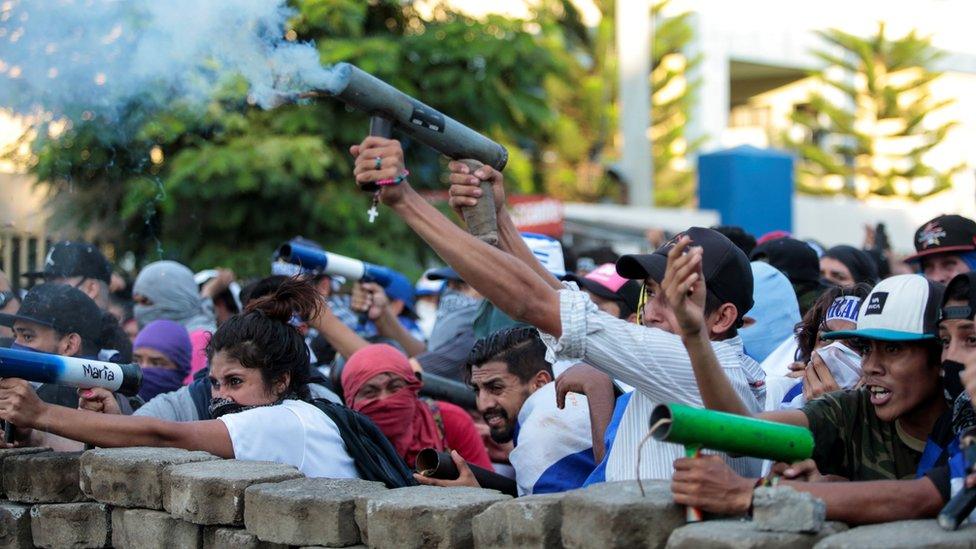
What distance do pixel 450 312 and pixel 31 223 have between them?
3367 millimetres

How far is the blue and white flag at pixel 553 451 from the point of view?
4.32m

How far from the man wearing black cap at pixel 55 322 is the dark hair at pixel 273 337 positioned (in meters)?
0.86

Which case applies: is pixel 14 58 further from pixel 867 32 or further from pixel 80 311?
pixel 867 32

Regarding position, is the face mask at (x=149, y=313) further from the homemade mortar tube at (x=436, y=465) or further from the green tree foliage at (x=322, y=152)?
the green tree foliage at (x=322, y=152)

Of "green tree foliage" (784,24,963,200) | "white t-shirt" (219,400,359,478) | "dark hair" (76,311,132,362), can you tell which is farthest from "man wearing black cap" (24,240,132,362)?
"green tree foliage" (784,24,963,200)

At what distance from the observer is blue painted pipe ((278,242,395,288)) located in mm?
6277

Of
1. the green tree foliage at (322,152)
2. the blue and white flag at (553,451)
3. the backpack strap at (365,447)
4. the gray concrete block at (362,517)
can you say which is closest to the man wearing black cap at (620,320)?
the gray concrete block at (362,517)

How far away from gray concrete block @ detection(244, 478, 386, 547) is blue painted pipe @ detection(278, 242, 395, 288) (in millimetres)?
2580

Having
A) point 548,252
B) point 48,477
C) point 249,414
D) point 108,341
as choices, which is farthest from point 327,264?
point 249,414

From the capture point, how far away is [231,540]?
3.82 m

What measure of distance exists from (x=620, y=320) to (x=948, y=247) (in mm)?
3183

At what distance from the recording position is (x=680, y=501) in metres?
2.82

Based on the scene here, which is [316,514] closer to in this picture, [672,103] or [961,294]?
[961,294]

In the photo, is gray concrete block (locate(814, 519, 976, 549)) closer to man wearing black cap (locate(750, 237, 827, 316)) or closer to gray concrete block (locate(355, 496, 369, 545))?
gray concrete block (locate(355, 496, 369, 545))
